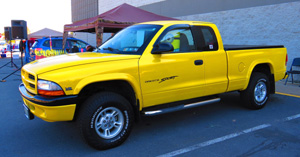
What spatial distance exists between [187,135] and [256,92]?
7.23ft

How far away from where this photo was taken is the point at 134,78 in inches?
137

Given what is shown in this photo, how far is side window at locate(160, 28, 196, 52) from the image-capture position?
13.5 ft

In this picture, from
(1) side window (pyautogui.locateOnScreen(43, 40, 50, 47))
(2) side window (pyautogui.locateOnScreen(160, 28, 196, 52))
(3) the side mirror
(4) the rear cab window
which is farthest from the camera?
(1) side window (pyautogui.locateOnScreen(43, 40, 50, 47))

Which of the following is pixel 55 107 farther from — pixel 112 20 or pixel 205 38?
pixel 112 20

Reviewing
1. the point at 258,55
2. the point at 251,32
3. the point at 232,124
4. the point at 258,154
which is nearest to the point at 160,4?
the point at 251,32

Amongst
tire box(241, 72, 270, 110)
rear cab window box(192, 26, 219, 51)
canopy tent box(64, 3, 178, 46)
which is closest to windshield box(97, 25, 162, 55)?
rear cab window box(192, 26, 219, 51)

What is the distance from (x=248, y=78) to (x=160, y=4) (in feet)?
39.5

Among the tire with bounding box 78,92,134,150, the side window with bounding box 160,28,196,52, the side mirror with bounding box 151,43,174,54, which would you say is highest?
the side window with bounding box 160,28,196,52

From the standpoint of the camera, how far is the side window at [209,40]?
4408 millimetres

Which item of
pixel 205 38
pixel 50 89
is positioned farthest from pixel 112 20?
pixel 50 89

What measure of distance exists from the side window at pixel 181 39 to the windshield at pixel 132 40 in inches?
10.6

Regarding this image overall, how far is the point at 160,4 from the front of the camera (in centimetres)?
1588

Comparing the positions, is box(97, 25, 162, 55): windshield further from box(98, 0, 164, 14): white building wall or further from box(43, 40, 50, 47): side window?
box(98, 0, 164, 14): white building wall

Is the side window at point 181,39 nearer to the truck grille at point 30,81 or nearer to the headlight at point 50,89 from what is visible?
the headlight at point 50,89
